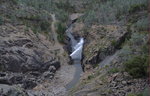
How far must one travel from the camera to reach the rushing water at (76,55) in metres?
60.8

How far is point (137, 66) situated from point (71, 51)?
3633cm

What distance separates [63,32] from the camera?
8731 cm

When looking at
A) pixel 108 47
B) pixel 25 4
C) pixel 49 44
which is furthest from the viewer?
pixel 25 4

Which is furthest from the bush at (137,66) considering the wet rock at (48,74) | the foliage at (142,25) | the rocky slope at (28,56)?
the wet rock at (48,74)

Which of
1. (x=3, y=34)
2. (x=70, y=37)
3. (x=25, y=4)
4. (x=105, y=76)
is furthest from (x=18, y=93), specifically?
(x=25, y=4)

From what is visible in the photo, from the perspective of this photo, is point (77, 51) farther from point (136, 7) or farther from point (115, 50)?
point (136, 7)

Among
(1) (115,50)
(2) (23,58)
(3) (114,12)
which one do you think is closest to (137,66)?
(1) (115,50)

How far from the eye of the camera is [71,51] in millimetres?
79625

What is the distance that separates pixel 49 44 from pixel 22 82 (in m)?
21.4

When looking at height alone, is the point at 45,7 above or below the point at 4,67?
above

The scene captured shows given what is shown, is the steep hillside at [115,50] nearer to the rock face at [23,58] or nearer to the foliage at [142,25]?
the foliage at [142,25]

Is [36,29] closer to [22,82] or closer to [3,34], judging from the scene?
[3,34]

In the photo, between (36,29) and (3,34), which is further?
(36,29)

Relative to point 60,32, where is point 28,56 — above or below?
below
